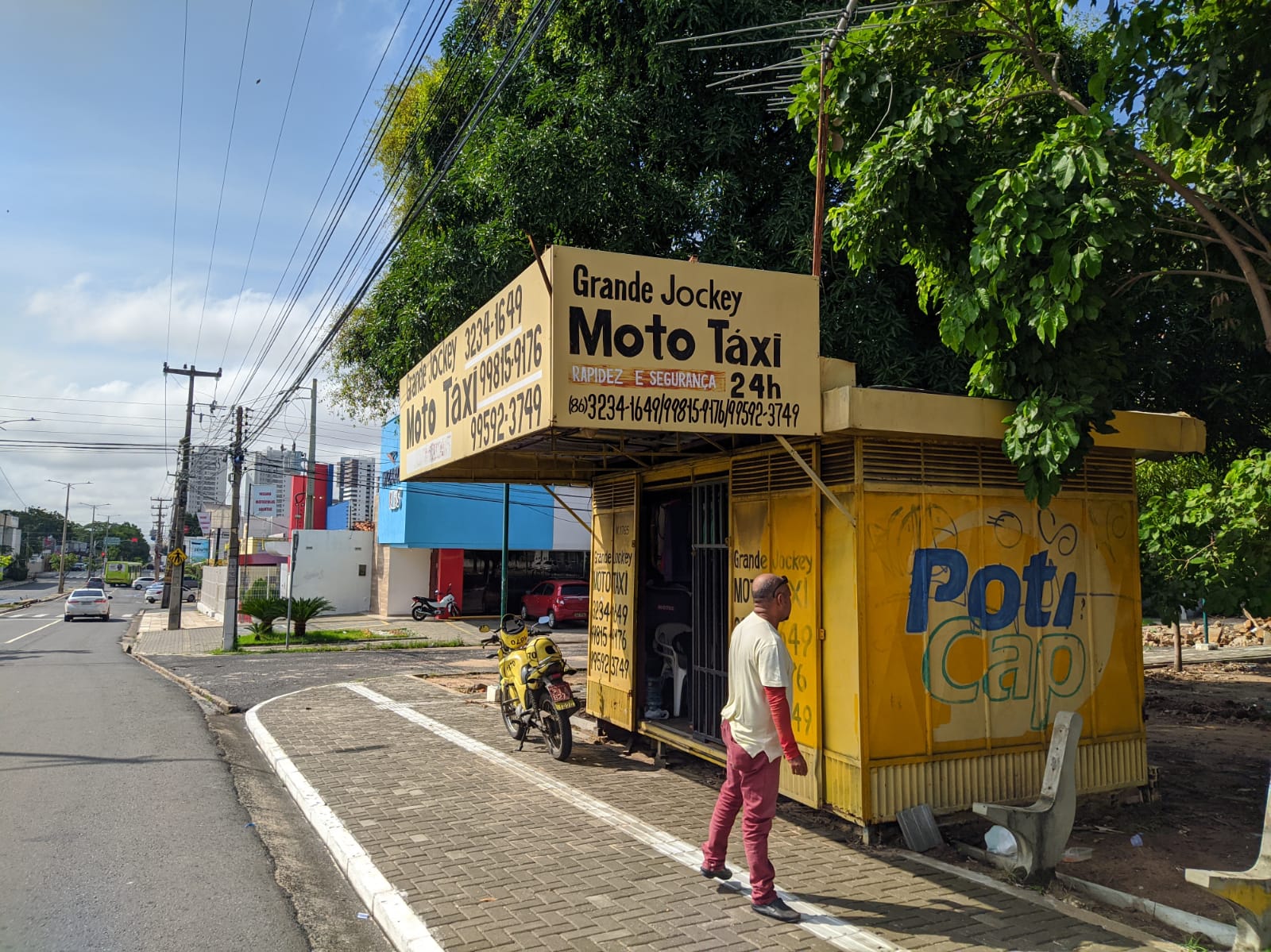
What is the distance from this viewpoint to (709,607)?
8211 mm

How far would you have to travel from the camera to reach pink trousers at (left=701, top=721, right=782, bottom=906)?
482 centimetres

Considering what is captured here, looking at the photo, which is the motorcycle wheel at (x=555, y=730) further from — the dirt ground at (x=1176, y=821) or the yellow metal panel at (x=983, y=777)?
the yellow metal panel at (x=983, y=777)

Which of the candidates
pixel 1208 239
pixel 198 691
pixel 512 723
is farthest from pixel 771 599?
pixel 198 691

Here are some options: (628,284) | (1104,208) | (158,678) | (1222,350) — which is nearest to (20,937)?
(628,284)

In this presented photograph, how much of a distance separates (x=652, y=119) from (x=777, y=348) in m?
6.13

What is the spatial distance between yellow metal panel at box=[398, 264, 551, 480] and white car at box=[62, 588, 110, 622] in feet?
124

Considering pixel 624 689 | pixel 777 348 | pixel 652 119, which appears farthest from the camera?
pixel 652 119

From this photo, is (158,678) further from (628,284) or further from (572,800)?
(628,284)

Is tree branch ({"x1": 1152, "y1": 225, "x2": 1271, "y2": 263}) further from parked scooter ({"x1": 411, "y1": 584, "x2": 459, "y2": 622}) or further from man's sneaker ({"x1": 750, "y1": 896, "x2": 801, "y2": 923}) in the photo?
parked scooter ({"x1": 411, "y1": 584, "x2": 459, "y2": 622})

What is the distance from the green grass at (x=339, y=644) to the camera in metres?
23.3

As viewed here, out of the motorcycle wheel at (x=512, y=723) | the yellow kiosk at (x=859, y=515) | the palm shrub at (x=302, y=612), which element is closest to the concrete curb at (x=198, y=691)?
the palm shrub at (x=302, y=612)

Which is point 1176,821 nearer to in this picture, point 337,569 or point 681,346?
point 681,346

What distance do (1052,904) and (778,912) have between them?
5.21 feet

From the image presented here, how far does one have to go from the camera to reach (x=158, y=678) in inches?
682
